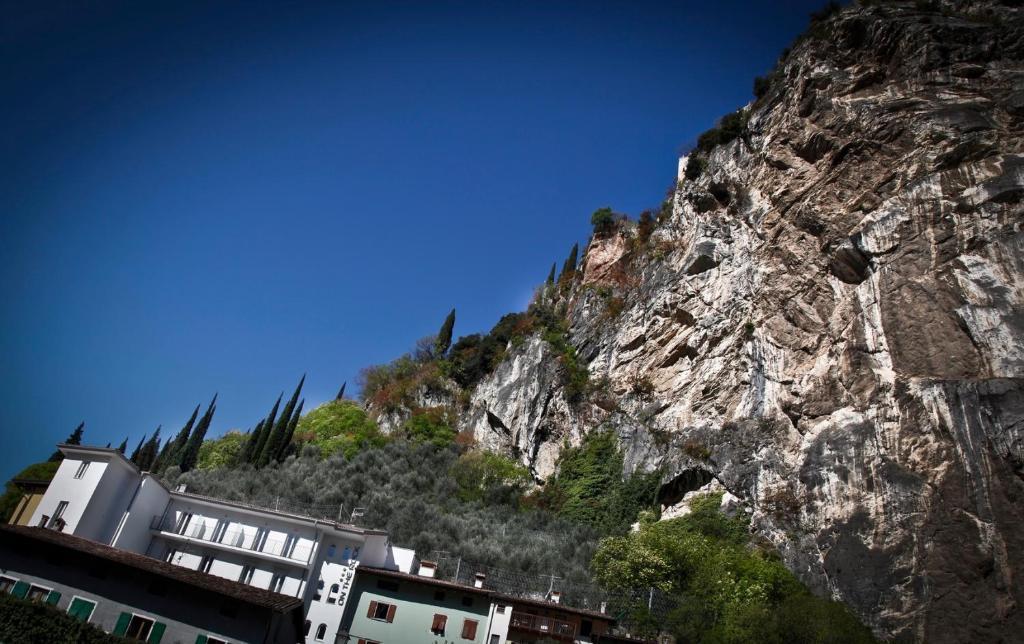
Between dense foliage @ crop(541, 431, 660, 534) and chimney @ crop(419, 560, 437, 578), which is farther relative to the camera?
dense foliage @ crop(541, 431, 660, 534)

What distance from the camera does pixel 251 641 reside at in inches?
881

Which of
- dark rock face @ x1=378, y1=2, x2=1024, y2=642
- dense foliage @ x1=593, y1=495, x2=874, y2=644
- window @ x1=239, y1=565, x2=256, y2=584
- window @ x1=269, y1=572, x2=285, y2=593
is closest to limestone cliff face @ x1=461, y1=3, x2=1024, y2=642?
dark rock face @ x1=378, y1=2, x2=1024, y2=642

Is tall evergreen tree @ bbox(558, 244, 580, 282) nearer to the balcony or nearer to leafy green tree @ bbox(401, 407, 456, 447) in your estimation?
leafy green tree @ bbox(401, 407, 456, 447)

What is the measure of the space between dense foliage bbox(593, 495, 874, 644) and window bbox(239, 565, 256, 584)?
56.8 feet

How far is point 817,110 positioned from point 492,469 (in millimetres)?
34343

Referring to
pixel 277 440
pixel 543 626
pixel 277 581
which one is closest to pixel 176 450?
pixel 277 440

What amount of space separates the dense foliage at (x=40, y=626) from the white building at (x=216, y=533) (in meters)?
7.82

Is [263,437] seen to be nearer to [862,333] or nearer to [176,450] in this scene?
[176,450]

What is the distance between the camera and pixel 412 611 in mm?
27531

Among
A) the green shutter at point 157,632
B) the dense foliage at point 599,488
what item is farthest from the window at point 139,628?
the dense foliage at point 599,488

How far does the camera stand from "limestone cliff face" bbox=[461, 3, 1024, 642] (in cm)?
2353

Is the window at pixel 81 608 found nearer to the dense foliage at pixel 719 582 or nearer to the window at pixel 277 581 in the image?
the window at pixel 277 581

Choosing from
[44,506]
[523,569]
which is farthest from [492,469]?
[44,506]

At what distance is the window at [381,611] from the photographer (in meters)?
27.6
